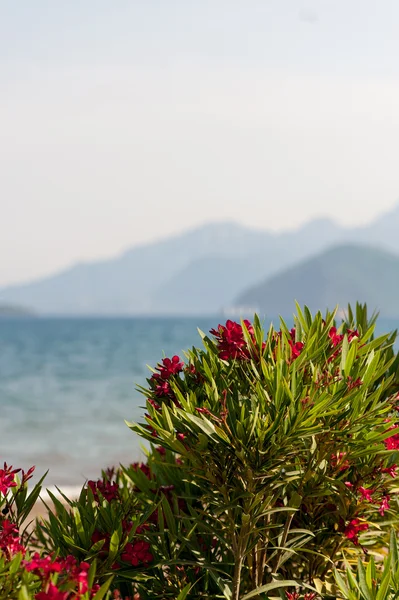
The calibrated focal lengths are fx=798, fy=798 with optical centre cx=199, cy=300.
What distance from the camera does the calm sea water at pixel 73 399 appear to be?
15.2 m

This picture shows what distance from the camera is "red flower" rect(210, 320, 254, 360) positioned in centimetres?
251

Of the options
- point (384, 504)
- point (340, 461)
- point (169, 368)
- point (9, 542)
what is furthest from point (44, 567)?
point (384, 504)

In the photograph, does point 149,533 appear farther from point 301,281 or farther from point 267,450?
point 301,281

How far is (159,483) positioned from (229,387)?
2.73 ft

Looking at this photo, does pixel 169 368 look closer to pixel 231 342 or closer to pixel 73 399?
pixel 231 342

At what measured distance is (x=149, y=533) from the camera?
8.46 ft

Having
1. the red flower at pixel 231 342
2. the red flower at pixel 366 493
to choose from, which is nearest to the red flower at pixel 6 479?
the red flower at pixel 231 342

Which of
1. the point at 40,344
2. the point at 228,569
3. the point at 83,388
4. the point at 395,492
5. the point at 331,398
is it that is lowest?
the point at 228,569

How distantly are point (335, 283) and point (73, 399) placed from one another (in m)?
117

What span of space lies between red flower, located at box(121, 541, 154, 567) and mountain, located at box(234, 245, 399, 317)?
129887mm

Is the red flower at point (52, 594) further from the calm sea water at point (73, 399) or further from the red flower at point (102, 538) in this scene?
the red flower at point (102, 538)

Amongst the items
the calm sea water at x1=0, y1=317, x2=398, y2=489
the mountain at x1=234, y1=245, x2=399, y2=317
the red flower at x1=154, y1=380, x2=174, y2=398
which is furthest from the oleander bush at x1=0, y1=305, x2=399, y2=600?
the mountain at x1=234, y1=245, x2=399, y2=317

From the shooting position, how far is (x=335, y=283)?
13888 centimetres

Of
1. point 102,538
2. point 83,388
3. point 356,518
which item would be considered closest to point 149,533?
point 102,538
